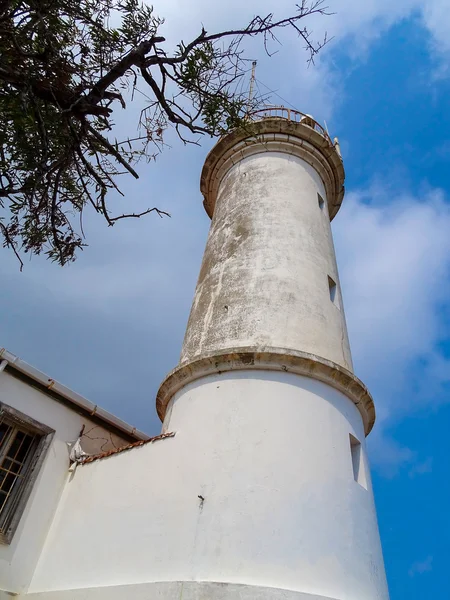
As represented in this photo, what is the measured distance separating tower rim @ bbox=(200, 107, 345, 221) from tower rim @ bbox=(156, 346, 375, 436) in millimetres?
6000

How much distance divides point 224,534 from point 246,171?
8370 millimetres

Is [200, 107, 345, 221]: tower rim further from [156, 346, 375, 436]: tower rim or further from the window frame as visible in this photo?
the window frame

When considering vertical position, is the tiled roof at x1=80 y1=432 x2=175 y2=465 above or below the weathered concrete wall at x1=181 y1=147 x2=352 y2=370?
below

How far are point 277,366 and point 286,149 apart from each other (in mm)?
6544

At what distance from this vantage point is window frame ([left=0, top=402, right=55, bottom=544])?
26.3ft

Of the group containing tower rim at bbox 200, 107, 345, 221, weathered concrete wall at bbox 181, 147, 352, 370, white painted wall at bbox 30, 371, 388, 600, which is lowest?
white painted wall at bbox 30, 371, 388, 600

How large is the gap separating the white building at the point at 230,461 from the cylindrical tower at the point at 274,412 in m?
0.02

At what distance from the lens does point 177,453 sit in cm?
718

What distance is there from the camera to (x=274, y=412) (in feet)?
23.1

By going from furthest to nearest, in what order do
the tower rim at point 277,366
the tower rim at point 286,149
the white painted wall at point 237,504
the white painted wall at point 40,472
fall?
the tower rim at point 286,149 → the white painted wall at point 40,472 → the tower rim at point 277,366 → the white painted wall at point 237,504

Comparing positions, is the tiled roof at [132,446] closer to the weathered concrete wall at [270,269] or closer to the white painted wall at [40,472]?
the white painted wall at [40,472]

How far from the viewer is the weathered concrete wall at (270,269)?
27.4ft

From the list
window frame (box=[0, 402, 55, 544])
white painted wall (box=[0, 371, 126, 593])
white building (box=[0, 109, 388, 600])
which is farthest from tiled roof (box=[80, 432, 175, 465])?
window frame (box=[0, 402, 55, 544])

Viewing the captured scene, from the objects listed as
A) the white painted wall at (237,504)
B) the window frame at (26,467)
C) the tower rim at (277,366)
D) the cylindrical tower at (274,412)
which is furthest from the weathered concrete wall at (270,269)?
the window frame at (26,467)
